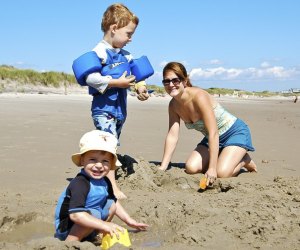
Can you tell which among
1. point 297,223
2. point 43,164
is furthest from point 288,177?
point 43,164

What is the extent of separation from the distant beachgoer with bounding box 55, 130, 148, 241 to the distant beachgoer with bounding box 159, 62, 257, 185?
2.00 metres

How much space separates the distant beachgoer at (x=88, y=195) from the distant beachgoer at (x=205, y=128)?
2000mm

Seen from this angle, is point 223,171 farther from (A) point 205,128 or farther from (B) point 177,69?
(B) point 177,69

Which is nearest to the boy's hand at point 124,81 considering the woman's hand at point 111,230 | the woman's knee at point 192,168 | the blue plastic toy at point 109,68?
the blue plastic toy at point 109,68

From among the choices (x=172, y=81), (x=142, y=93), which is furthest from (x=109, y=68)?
(x=172, y=81)

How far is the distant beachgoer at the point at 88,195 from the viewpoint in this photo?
288 centimetres

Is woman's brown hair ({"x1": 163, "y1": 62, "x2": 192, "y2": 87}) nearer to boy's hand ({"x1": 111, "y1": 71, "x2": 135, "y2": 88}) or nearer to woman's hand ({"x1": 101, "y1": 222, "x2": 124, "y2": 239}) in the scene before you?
boy's hand ({"x1": 111, "y1": 71, "x2": 135, "y2": 88})

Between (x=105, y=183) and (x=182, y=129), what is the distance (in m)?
7.09

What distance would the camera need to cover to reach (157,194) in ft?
14.3

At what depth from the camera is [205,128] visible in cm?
540

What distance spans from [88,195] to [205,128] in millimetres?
2655

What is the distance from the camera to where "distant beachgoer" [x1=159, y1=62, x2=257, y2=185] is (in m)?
5.19

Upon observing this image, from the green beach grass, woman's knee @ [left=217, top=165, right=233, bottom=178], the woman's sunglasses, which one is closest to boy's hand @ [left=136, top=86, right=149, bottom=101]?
the woman's sunglasses

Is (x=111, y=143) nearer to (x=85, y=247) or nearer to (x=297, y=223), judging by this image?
(x=85, y=247)
